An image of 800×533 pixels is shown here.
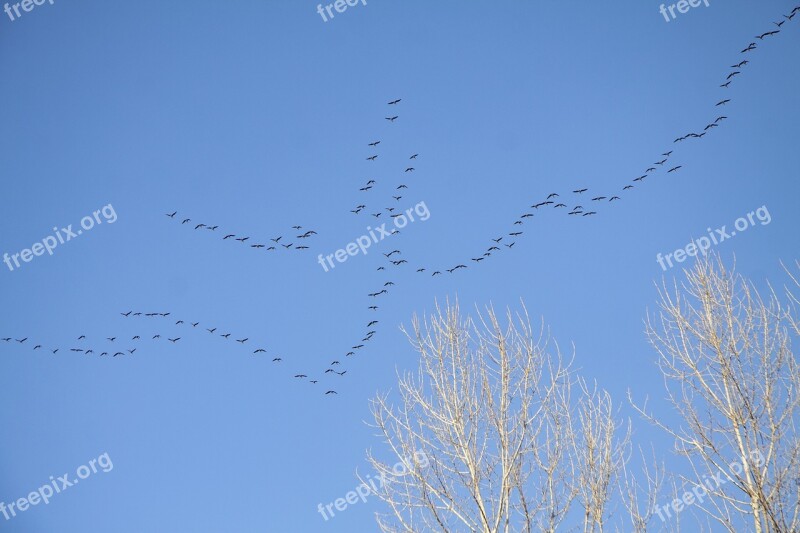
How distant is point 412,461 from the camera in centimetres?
945

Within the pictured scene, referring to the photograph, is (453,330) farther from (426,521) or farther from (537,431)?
(426,521)

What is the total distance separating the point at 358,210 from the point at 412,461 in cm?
1015

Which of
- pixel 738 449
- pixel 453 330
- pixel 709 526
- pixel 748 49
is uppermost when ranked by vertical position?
pixel 748 49

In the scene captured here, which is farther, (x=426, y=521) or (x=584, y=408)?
(x=584, y=408)

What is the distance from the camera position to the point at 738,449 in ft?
33.2

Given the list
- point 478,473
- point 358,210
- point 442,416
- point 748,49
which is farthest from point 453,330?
point 748,49

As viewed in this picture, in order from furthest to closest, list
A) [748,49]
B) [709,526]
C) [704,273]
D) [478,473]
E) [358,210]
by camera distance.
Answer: [358,210]
[748,49]
[704,273]
[709,526]
[478,473]

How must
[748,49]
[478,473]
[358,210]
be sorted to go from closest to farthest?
[478,473], [748,49], [358,210]

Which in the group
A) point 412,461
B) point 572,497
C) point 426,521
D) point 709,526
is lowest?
point 709,526

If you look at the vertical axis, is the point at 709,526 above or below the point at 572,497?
below

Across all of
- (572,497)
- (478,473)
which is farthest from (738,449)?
(478,473)

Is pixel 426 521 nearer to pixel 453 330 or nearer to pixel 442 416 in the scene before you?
pixel 442 416

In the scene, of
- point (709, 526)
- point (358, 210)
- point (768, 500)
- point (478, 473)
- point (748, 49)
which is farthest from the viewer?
point (358, 210)

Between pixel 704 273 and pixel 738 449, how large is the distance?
116 inches
